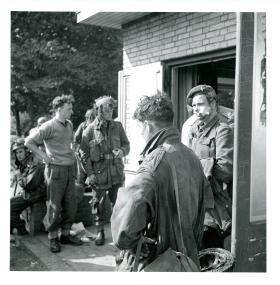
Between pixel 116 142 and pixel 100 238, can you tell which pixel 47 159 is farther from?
pixel 100 238

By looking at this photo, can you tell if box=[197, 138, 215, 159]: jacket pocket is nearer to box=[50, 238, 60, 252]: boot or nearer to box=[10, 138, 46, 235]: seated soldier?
box=[50, 238, 60, 252]: boot

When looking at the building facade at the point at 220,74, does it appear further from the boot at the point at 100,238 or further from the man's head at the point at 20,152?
the man's head at the point at 20,152

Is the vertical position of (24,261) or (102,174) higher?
(102,174)

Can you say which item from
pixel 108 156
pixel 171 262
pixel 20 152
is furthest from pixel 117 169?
pixel 171 262

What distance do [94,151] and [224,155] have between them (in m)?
2.19

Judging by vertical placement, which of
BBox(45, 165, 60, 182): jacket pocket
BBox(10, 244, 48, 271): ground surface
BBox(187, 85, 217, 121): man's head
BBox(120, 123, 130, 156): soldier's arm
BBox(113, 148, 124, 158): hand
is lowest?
BBox(10, 244, 48, 271): ground surface

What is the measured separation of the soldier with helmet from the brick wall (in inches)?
55.2

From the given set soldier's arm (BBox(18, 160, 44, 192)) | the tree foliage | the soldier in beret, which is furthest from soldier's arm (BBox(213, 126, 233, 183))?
the tree foliage

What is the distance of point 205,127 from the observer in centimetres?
368

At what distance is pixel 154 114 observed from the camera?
248cm

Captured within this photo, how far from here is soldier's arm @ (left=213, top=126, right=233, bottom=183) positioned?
11.2 ft

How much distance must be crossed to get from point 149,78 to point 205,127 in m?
2.95
